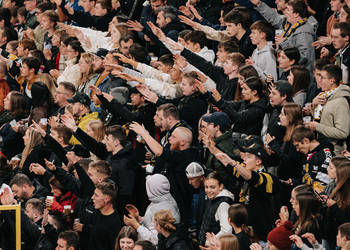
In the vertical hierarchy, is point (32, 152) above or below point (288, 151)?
below

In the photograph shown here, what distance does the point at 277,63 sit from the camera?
11.3m

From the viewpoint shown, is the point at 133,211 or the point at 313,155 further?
the point at 133,211

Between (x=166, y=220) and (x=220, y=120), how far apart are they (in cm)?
147

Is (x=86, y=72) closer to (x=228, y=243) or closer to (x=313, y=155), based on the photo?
(x=313, y=155)

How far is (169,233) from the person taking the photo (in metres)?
8.09

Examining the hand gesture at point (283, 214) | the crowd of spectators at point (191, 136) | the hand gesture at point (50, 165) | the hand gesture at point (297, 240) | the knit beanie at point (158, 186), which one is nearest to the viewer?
the hand gesture at point (297, 240)

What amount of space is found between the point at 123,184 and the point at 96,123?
3.87 ft

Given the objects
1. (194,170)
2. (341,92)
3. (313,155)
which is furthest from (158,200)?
(341,92)

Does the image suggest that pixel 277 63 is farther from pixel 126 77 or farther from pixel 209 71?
pixel 126 77

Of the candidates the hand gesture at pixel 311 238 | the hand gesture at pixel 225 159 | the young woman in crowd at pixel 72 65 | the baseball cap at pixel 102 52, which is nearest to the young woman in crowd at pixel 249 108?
the hand gesture at pixel 225 159

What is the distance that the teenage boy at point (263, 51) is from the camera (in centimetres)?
1080

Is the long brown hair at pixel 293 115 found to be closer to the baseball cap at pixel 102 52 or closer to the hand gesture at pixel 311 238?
the hand gesture at pixel 311 238

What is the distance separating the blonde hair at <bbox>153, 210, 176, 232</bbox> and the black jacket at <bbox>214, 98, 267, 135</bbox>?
182cm

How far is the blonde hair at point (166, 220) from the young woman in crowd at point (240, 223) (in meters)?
0.57
